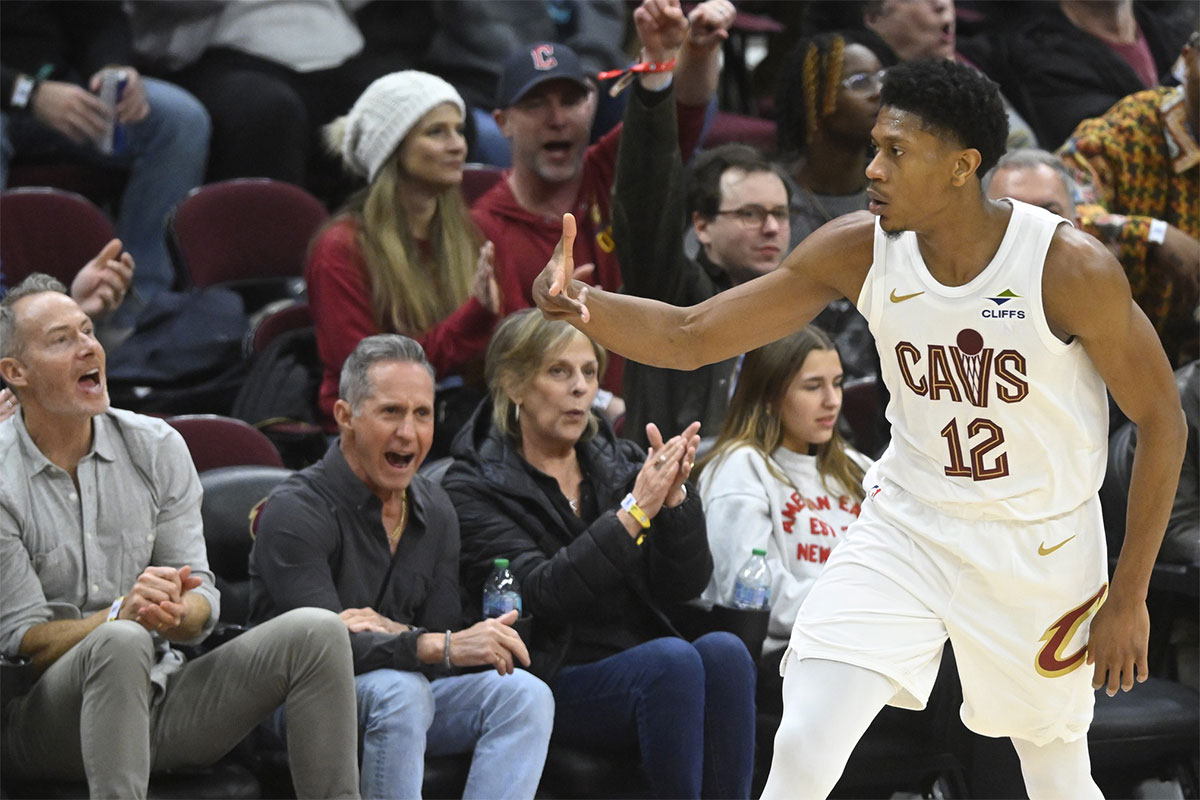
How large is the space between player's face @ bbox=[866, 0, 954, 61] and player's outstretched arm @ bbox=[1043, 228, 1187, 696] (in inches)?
142

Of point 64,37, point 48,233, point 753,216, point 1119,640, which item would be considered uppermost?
point 64,37

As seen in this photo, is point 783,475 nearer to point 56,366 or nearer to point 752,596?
point 752,596

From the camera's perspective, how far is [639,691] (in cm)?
396

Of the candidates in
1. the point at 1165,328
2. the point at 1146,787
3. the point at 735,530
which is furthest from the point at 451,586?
the point at 1165,328

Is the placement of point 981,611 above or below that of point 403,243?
below

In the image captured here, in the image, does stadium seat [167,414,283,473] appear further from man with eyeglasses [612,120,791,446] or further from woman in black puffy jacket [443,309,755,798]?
man with eyeglasses [612,120,791,446]

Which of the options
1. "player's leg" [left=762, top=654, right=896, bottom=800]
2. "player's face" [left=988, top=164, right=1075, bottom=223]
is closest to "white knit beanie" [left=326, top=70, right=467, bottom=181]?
"player's face" [left=988, top=164, right=1075, bottom=223]

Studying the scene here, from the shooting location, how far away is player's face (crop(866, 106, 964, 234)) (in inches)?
121

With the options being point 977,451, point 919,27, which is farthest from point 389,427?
point 919,27

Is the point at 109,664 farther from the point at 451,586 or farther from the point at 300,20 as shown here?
the point at 300,20

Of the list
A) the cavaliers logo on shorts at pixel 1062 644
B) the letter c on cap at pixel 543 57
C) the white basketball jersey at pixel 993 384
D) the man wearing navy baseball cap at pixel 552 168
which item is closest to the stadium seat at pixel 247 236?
the man wearing navy baseball cap at pixel 552 168

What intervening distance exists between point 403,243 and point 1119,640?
289 centimetres

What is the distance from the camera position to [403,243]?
208 inches

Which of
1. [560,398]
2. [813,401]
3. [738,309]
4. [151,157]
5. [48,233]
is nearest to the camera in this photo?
[738,309]
